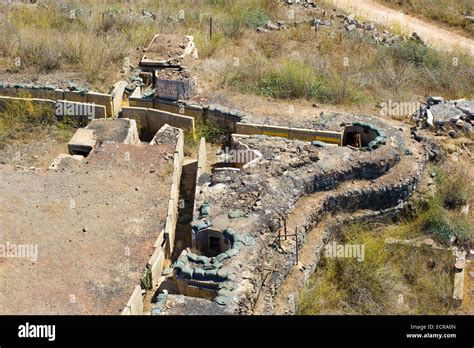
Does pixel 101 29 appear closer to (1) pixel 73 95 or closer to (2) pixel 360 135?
(1) pixel 73 95

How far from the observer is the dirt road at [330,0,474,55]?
1931 centimetres

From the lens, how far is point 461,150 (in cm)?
1277

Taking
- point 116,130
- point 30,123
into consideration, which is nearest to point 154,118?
point 116,130

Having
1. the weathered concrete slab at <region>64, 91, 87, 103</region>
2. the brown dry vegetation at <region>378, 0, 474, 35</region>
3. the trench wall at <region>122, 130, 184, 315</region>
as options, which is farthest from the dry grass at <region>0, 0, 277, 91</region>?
the brown dry vegetation at <region>378, 0, 474, 35</region>

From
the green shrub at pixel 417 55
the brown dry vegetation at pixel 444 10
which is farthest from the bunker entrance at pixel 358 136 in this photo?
the brown dry vegetation at pixel 444 10

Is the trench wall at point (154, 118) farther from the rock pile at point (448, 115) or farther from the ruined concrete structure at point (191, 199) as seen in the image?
the rock pile at point (448, 115)

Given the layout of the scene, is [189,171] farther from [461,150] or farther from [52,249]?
[461,150]

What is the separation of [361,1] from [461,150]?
1239 cm

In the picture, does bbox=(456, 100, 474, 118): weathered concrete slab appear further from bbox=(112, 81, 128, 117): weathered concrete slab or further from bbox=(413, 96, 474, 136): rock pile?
bbox=(112, 81, 128, 117): weathered concrete slab

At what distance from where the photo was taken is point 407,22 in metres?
21.2

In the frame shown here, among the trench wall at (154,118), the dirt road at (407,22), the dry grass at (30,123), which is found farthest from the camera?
the dirt road at (407,22)

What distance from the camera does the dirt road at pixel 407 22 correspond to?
19312mm

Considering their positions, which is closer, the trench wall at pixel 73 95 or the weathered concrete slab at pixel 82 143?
the weathered concrete slab at pixel 82 143

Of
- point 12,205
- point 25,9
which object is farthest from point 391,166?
point 25,9
